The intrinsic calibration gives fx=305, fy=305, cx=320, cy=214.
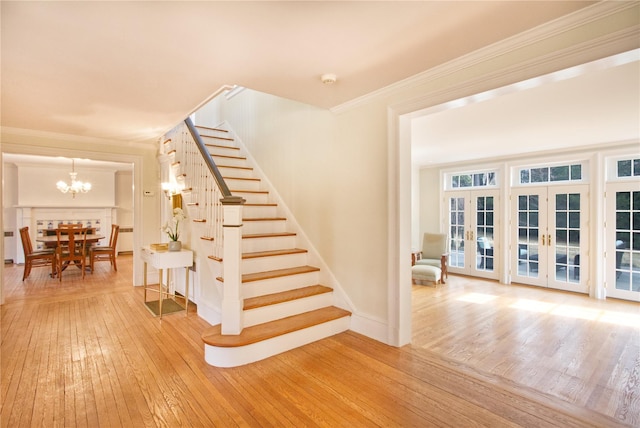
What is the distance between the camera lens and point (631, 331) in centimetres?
355

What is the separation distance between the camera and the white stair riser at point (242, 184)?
4676 mm

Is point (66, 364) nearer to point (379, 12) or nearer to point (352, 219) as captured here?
point (352, 219)

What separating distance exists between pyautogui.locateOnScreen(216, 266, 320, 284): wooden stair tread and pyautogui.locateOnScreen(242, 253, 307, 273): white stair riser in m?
0.06

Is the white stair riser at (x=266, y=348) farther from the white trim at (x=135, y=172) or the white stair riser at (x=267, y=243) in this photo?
the white trim at (x=135, y=172)

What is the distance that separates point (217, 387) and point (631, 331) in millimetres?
4573

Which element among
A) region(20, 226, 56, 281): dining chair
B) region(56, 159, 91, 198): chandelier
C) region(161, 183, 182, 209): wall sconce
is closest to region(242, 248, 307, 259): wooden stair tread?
region(161, 183, 182, 209): wall sconce

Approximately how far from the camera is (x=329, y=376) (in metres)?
2.38

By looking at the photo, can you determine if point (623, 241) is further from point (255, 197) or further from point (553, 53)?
point (255, 197)

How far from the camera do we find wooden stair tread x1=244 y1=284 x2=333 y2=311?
2.95m

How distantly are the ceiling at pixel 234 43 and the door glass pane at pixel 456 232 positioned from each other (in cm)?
502

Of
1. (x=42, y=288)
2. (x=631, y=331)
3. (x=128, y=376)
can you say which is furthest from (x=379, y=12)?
(x=42, y=288)

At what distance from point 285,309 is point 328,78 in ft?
7.33

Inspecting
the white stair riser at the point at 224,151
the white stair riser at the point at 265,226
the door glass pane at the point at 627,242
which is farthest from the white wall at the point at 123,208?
the door glass pane at the point at 627,242

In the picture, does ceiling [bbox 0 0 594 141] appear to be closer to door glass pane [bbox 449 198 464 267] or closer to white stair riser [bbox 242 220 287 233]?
white stair riser [bbox 242 220 287 233]
